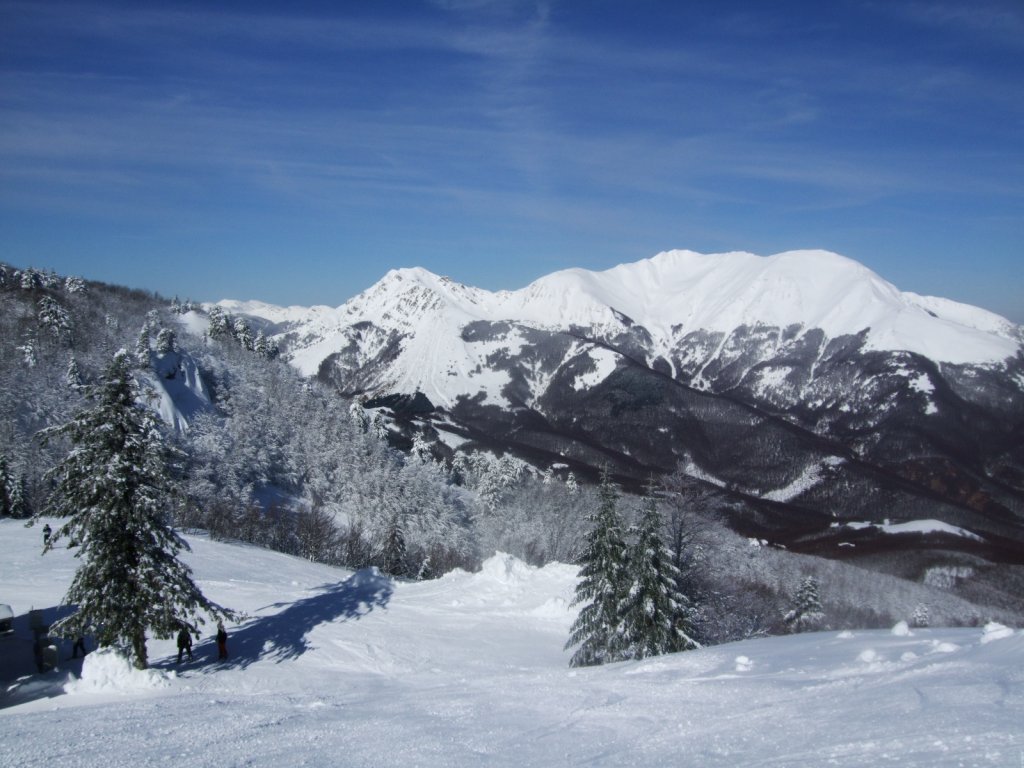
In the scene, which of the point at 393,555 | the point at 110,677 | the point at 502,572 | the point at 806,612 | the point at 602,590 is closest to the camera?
the point at 110,677

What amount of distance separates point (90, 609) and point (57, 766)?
791 cm

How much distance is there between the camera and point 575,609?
34438 mm

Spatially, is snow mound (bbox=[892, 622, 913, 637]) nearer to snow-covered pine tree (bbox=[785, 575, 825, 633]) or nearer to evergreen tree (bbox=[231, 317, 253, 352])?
snow-covered pine tree (bbox=[785, 575, 825, 633])

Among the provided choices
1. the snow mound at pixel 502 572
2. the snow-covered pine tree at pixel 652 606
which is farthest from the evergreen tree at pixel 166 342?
the snow-covered pine tree at pixel 652 606

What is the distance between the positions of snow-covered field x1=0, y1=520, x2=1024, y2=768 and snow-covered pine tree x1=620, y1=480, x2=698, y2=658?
417cm

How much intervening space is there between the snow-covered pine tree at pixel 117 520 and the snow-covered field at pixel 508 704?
128 cm

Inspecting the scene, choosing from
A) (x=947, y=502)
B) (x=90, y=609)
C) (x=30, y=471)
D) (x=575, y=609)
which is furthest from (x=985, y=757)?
(x=947, y=502)

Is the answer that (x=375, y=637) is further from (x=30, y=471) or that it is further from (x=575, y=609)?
(x=30, y=471)

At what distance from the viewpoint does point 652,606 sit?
23.6m

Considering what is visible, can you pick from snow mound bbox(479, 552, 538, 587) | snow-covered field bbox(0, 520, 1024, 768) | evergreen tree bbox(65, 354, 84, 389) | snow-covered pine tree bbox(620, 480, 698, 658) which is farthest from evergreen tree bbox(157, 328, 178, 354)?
snow-covered pine tree bbox(620, 480, 698, 658)

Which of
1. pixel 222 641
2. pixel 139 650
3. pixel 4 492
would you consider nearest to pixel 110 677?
pixel 139 650

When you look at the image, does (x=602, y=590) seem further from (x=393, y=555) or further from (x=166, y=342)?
(x=166, y=342)

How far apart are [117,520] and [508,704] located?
12.6m

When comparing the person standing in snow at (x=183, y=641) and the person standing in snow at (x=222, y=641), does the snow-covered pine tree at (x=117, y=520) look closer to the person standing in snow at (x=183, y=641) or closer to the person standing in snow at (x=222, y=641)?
the person standing in snow at (x=183, y=641)
